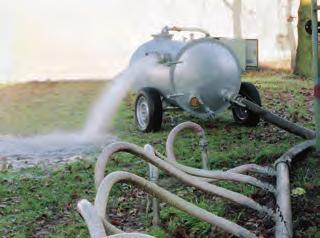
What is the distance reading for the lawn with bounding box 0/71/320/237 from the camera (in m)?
4.09

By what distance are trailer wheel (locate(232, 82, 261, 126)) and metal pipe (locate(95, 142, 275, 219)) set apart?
5515mm

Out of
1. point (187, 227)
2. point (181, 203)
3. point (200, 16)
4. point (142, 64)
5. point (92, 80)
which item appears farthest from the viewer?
point (200, 16)

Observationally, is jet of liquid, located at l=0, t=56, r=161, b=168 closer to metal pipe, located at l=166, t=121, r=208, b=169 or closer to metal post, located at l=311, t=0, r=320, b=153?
metal pipe, located at l=166, t=121, r=208, b=169

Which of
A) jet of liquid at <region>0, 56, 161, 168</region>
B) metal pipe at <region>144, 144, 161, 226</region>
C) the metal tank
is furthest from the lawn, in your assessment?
the metal tank

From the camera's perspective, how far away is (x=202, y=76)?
8.63 m

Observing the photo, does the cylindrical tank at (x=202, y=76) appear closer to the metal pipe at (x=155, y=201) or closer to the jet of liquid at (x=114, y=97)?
the jet of liquid at (x=114, y=97)

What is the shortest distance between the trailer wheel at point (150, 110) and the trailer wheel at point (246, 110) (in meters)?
1.34

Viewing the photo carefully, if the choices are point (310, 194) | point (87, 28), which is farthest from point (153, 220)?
point (87, 28)

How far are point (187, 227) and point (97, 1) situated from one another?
19.8 metres

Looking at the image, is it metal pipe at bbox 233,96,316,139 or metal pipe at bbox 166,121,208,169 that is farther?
metal pipe at bbox 233,96,316,139

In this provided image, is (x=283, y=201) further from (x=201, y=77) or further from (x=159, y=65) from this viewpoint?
(x=159, y=65)

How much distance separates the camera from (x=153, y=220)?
4.25m

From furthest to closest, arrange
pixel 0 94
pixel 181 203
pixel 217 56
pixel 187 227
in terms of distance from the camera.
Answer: pixel 0 94 → pixel 217 56 → pixel 187 227 → pixel 181 203

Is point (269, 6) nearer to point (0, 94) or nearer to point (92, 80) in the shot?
point (92, 80)
